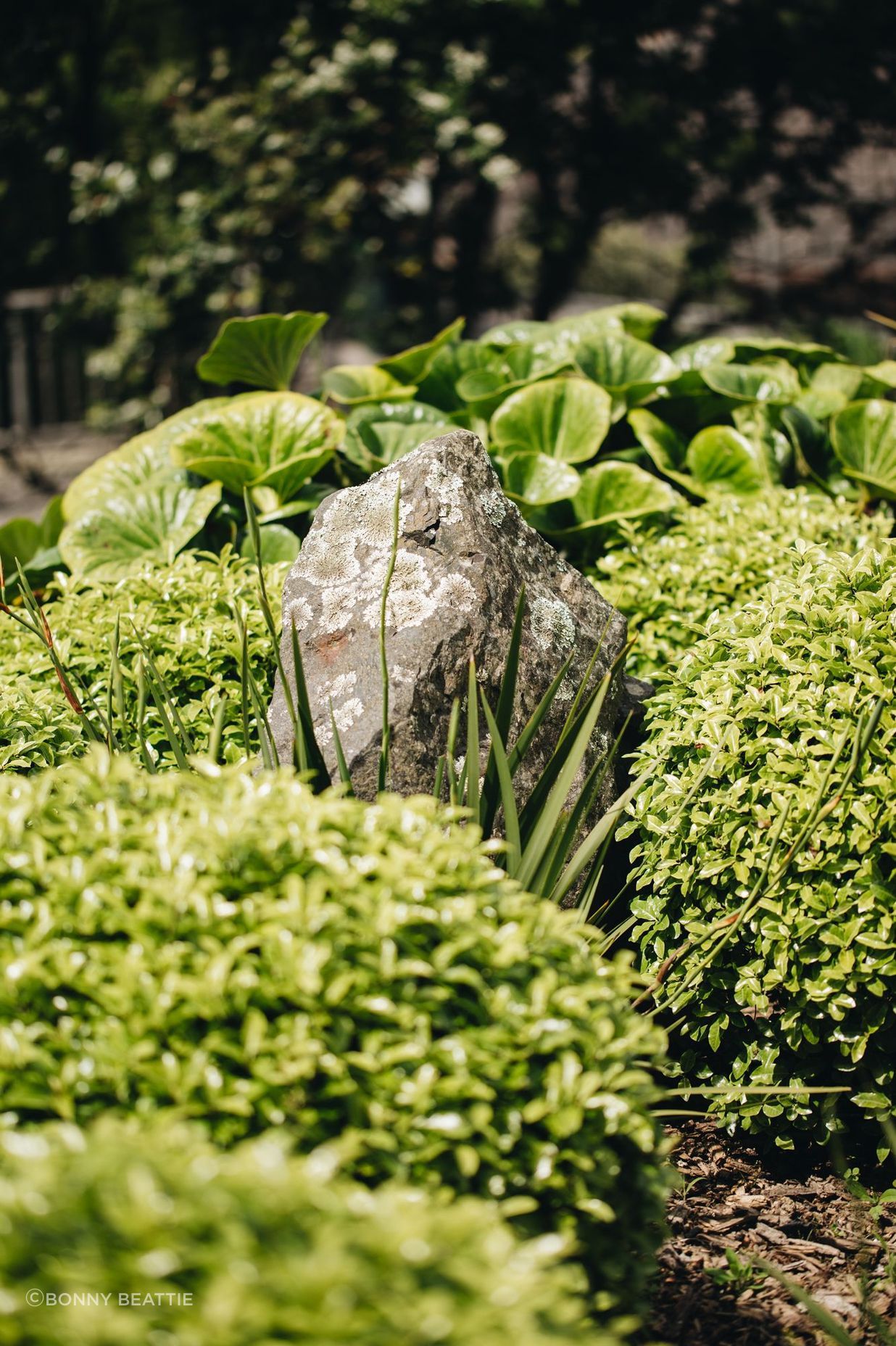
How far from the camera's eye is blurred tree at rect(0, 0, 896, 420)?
25.7 feet

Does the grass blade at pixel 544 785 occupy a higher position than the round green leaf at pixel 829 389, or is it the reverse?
the round green leaf at pixel 829 389

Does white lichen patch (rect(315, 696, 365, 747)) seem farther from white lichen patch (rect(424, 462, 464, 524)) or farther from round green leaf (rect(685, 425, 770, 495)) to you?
round green leaf (rect(685, 425, 770, 495))

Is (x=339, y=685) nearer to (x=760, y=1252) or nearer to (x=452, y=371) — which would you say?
(x=760, y=1252)

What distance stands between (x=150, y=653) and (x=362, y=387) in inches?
79.1

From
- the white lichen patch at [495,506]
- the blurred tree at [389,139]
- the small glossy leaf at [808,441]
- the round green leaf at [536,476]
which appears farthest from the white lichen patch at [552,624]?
the blurred tree at [389,139]

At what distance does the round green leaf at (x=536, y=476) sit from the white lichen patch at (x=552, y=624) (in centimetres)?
92

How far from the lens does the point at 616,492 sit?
3729 millimetres

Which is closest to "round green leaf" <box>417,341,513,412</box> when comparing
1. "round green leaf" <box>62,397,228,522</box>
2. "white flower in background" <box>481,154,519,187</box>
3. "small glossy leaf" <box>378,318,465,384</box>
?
"small glossy leaf" <box>378,318,465,384</box>

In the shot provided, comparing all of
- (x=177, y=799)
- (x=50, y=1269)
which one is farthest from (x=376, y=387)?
(x=50, y=1269)

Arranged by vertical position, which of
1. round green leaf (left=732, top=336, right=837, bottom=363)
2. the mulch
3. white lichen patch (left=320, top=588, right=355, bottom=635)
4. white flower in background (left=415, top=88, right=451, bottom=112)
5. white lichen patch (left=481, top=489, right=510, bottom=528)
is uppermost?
white flower in background (left=415, top=88, right=451, bottom=112)

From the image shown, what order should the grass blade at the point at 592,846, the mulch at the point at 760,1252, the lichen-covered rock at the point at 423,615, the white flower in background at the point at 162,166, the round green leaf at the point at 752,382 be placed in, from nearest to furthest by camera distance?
the mulch at the point at 760,1252 → the grass blade at the point at 592,846 → the lichen-covered rock at the point at 423,615 → the round green leaf at the point at 752,382 → the white flower in background at the point at 162,166

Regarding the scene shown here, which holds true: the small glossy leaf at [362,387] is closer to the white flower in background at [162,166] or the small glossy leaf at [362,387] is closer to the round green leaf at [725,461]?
the round green leaf at [725,461]

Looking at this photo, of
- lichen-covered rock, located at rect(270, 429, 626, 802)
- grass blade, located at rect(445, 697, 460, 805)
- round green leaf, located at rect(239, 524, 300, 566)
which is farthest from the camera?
round green leaf, located at rect(239, 524, 300, 566)

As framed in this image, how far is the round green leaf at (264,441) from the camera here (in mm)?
3541
